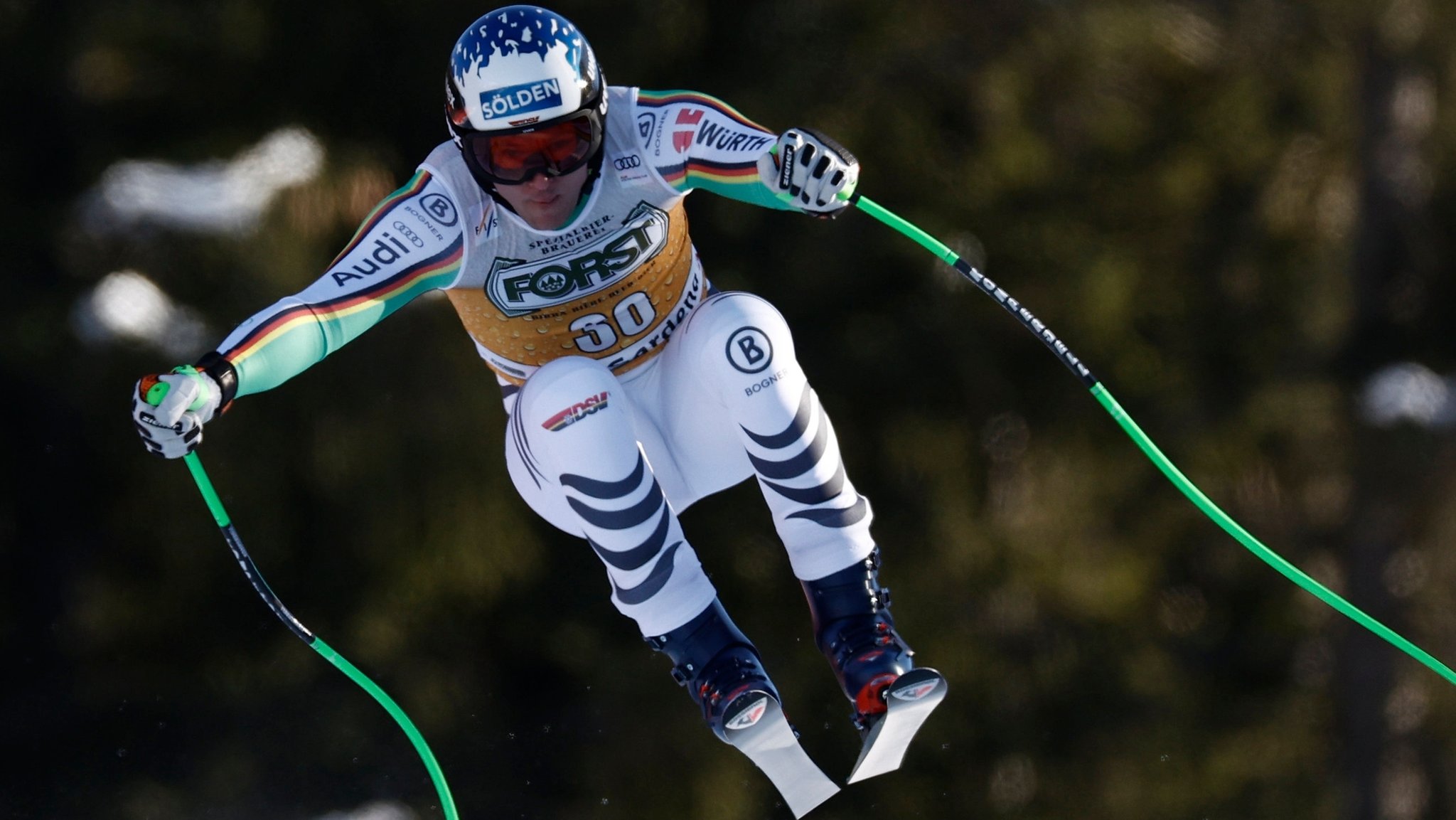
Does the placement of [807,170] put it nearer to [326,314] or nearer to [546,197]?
[546,197]

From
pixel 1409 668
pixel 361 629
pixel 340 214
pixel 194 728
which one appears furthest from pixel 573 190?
pixel 1409 668

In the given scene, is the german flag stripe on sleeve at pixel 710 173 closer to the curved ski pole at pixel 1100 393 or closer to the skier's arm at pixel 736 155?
the skier's arm at pixel 736 155

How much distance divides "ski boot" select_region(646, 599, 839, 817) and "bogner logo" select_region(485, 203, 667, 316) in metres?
0.82

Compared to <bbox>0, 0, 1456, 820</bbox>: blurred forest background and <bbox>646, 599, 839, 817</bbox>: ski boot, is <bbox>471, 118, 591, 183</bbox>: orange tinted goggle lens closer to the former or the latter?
<bbox>646, 599, 839, 817</bbox>: ski boot

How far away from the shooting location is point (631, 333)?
139 inches

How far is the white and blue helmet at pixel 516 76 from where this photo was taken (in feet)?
10.3

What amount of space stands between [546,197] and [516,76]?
28 centimetres

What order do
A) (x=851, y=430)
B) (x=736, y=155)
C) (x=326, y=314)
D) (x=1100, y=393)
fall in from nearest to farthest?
(x=326, y=314) → (x=736, y=155) → (x=1100, y=393) → (x=851, y=430)

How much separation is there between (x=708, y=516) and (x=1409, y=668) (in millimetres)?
4164

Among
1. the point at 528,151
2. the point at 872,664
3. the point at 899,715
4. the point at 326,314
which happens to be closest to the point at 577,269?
the point at 528,151

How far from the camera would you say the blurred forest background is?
6516 mm

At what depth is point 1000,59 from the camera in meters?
7.21

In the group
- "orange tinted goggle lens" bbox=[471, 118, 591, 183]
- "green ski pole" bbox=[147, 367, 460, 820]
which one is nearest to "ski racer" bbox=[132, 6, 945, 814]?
"orange tinted goggle lens" bbox=[471, 118, 591, 183]

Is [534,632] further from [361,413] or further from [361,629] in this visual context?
[361,413]
